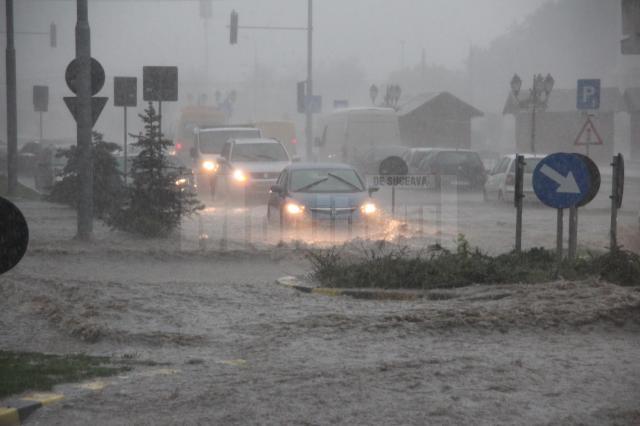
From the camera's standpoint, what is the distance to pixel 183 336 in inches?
388

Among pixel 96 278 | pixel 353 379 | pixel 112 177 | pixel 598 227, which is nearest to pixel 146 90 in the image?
pixel 112 177

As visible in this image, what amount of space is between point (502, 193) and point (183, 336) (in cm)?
2231

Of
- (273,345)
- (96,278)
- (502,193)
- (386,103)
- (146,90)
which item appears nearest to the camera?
(273,345)

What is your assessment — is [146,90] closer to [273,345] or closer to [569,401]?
[273,345]

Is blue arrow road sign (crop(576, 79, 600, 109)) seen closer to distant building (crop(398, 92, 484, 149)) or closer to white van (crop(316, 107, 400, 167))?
white van (crop(316, 107, 400, 167))

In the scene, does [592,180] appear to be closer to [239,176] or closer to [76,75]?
[76,75]

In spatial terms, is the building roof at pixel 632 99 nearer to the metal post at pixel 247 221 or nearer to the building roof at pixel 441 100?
the building roof at pixel 441 100

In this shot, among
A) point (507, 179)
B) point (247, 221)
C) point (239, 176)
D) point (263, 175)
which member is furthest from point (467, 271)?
point (507, 179)

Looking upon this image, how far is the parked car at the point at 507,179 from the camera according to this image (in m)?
29.7

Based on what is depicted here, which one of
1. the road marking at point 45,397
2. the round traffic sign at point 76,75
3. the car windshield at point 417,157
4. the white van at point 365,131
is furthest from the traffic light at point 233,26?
the road marking at point 45,397

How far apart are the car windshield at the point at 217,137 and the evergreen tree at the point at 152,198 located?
51.7 feet

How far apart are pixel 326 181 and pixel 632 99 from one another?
54.4 m

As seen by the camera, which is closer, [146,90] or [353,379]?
[353,379]

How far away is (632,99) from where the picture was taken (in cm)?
7200
